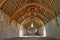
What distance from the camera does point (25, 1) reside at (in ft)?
41.7

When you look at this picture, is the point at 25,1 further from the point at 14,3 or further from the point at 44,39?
the point at 44,39

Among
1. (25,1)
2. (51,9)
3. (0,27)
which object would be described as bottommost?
(0,27)

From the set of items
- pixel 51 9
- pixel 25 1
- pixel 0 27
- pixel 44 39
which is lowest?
pixel 44 39

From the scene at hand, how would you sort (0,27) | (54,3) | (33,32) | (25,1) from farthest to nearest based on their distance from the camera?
1. (33,32)
2. (25,1)
3. (54,3)
4. (0,27)

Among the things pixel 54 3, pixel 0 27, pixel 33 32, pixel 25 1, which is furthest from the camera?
pixel 33 32

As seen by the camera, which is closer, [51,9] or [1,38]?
[1,38]

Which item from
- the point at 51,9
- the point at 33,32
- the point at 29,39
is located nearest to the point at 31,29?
the point at 33,32

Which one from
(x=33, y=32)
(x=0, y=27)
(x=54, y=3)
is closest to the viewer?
(x=0, y=27)

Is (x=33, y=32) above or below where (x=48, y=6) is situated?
below

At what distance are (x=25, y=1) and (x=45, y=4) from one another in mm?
2242

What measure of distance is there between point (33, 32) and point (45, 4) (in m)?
14.3

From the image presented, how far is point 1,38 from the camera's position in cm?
1040

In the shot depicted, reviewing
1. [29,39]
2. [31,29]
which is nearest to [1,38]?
[29,39]

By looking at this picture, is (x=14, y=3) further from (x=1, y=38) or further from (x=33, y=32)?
(x=33, y=32)
